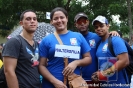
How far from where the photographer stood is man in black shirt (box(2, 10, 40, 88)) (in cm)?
279

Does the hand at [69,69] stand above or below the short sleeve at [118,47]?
below

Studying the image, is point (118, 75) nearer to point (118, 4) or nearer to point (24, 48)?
point (24, 48)

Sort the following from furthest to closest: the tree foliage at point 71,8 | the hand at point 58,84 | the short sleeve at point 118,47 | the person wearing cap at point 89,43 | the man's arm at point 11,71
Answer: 1. the tree foliage at point 71,8
2. the person wearing cap at point 89,43
3. the short sleeve at point 118,47
4. the hand at point 58,84
5. the man's arm at point 11,71

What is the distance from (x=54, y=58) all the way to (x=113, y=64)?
0.89m

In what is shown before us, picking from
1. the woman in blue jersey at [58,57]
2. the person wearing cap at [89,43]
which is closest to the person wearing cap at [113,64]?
the person wearing cap at [89,43]

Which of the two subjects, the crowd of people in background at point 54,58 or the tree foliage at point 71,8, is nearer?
the crowd of people in background at point 54,58

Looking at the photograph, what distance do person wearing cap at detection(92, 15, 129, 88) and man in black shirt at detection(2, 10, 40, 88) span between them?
1.00 metres

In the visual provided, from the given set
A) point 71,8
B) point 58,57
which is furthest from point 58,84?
point 71,8

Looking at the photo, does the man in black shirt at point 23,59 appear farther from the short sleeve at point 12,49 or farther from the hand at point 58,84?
the hand at point 58,84

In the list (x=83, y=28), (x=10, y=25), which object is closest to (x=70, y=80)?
(x=83, y=28)

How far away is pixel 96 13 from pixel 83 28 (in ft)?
26.1

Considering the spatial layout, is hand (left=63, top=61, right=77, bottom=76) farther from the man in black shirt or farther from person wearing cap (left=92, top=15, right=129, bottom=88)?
person wearing cap (left=92, top=15, right=129, bottom=88)

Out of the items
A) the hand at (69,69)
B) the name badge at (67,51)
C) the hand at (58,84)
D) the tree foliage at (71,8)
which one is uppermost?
the tree foliage at (71,8)

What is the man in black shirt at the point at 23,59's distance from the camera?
9.17 feet
